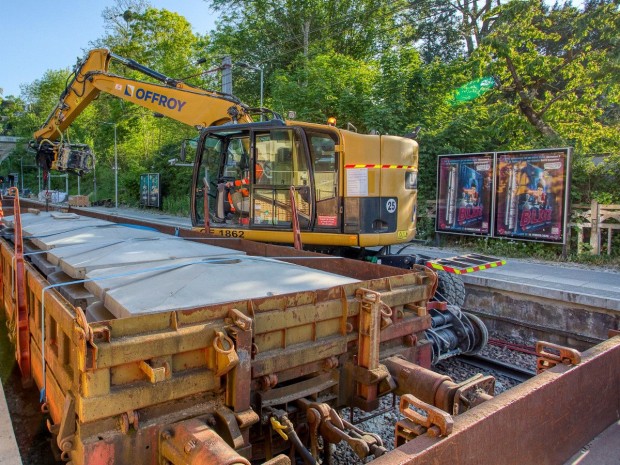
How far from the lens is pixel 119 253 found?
14.0 feet

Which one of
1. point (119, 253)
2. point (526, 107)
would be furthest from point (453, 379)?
point (526, 107)

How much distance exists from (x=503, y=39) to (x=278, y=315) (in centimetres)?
1512

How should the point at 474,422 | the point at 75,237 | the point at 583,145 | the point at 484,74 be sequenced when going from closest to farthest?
the point at 474,422
the point at 75,237
the point at 583,145
the point at 484,74

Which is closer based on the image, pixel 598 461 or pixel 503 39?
pixel 598 461

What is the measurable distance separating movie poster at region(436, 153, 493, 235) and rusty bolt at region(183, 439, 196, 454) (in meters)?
11.3

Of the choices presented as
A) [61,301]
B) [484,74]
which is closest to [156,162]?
[484,74]

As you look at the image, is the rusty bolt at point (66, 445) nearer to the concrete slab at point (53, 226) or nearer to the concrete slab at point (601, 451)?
the concrete slab at point (601, 451)

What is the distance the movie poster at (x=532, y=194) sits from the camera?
1094cm

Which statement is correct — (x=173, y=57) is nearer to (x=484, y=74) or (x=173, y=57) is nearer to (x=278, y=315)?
(x=484, y=74)

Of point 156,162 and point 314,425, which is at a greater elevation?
point 156,162

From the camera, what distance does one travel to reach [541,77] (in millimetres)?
15430

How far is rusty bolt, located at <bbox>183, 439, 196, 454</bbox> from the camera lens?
220 centimetres

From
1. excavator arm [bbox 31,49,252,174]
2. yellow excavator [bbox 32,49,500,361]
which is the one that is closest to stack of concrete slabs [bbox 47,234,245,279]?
yellow excavator [bbox 32,49,500,361]

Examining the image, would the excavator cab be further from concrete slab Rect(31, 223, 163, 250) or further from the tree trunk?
the tree trunk
